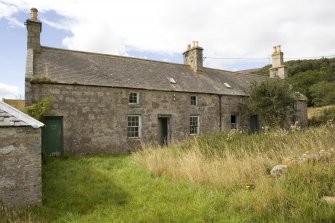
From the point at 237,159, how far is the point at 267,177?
5.72ft

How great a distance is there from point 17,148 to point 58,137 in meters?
8.44

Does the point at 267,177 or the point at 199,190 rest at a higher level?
the point at 267,177

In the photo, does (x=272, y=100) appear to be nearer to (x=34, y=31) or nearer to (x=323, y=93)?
(x=34, y=31)

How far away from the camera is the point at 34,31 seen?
53.2ft

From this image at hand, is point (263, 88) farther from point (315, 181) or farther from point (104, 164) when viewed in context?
point (315, 181)

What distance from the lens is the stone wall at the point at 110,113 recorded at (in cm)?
1475

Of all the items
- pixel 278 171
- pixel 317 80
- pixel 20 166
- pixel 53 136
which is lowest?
pixel 278 171

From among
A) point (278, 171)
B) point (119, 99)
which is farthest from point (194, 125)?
point (278, 171)

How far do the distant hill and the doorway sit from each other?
17391mm

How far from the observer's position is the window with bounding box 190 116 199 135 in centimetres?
1948

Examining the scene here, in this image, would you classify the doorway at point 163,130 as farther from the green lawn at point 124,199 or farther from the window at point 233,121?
the green lawn at point 124,199

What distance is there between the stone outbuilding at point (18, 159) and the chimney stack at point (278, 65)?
2583 centimetres

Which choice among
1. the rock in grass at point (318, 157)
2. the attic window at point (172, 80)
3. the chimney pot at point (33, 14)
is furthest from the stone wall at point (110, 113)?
the rock in grass at point (318, 157)

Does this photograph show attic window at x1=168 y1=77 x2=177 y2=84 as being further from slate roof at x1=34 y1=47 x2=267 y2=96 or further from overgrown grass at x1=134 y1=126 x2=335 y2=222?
overgrown grass at x1=134 y1=126 x2=335 y2=222
